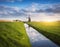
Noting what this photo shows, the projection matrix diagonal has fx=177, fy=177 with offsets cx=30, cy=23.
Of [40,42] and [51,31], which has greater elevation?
[40,42]

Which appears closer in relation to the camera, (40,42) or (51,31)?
(40,42)

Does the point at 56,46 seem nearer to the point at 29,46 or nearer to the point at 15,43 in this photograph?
the point at 29,46

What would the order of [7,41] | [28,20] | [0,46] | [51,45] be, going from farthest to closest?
1. [28,20]
2. [51,45]
3. [7,41]
4. [0,46]

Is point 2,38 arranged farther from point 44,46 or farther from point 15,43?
point 44,46

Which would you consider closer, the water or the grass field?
the water

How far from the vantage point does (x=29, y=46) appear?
14844mm

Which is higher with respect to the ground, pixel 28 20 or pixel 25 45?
pixel 25 45

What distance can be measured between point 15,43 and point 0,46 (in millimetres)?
1672

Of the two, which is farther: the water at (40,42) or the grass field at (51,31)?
the grass field at (51,31)

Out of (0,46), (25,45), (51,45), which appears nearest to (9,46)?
(0,46)

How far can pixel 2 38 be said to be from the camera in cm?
1538

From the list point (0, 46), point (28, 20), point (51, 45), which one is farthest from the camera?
point (28, 20)

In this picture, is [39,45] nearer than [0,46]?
No

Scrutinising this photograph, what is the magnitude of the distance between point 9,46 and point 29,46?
196 cm
